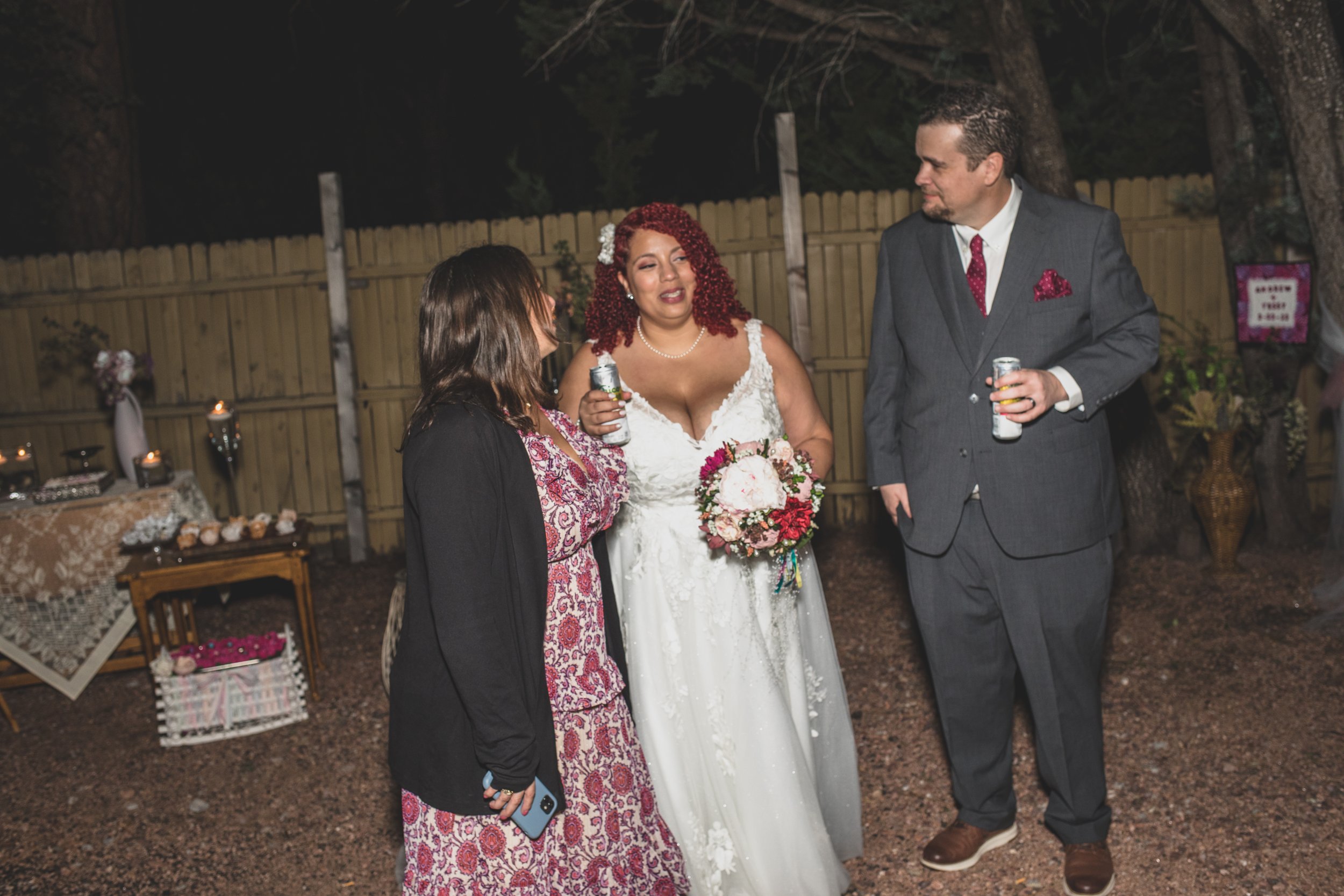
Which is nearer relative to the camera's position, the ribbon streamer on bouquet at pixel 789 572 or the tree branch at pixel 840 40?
the ribbon streamer on bouquet at pixel 789 572

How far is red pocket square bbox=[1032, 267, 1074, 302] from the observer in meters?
2.96

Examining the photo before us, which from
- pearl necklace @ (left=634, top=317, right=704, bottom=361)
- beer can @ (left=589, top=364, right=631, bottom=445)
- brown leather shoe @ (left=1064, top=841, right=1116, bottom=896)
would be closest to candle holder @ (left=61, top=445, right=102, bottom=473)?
pearl necklace @ (left=634, top=317, right=704, bottom=361)

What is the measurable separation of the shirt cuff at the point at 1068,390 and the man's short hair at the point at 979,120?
58cm

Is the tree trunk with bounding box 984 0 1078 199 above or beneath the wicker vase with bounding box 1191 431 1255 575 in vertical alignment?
above

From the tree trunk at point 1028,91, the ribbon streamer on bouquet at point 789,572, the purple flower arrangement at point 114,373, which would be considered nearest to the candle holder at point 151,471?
the purple flower arrangement at point 114,373

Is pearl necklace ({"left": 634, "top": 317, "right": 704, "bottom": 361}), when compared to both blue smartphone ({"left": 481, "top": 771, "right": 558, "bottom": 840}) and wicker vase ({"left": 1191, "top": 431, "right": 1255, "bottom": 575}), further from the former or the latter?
wicker vase ({"left": 1191, "top": 431, "right": 1255, "bottom": 575})

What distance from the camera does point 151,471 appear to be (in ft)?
19.2

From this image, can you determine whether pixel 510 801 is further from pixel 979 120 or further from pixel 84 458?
pixel 84 458

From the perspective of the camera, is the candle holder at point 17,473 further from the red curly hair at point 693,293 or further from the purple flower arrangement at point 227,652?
the red curly hair at point 693,293

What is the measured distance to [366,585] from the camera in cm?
723

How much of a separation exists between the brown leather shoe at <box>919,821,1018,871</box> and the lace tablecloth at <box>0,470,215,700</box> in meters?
4.15

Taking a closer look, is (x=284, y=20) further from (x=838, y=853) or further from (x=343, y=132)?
(x=838, y=853)

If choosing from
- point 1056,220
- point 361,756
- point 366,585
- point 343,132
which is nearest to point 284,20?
point 343,132

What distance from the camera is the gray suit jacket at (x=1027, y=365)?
297 cm
